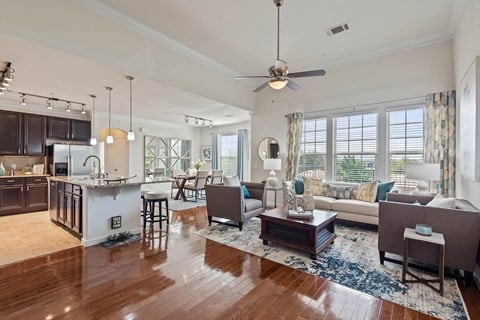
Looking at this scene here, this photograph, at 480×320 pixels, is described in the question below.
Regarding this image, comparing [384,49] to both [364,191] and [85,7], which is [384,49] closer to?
[364,191]

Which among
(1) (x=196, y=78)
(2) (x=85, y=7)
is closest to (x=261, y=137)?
(1) (x=196, y=78)

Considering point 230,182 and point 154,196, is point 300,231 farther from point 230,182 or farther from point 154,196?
point 154,196

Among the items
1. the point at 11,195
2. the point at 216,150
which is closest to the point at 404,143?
the point at 216,150

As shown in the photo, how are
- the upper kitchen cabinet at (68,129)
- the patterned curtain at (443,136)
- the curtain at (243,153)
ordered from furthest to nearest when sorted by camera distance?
the curtain at (243,153) → the upper kitchen cabinet at (68,129) → the patterned curtain at (443,136)

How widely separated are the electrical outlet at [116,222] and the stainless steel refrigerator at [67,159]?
3370 millimetres

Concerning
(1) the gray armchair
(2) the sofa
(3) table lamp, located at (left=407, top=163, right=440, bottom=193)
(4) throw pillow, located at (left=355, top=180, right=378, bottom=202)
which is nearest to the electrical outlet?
(1) the gray armchair

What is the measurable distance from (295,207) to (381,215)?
1.15 m

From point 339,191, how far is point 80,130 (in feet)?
23.3

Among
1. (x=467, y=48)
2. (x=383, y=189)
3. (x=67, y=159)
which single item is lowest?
(x=383, y=189)

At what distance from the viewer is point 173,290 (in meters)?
2.33

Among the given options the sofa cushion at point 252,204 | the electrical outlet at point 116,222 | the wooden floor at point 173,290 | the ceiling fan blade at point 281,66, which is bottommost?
the wooden floor at point 173,290

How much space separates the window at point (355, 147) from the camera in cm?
516

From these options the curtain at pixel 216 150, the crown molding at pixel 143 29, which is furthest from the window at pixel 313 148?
the curtain at pixel 216 150

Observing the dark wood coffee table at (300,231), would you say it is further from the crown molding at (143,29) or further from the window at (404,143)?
the crown molding at (143,29)
